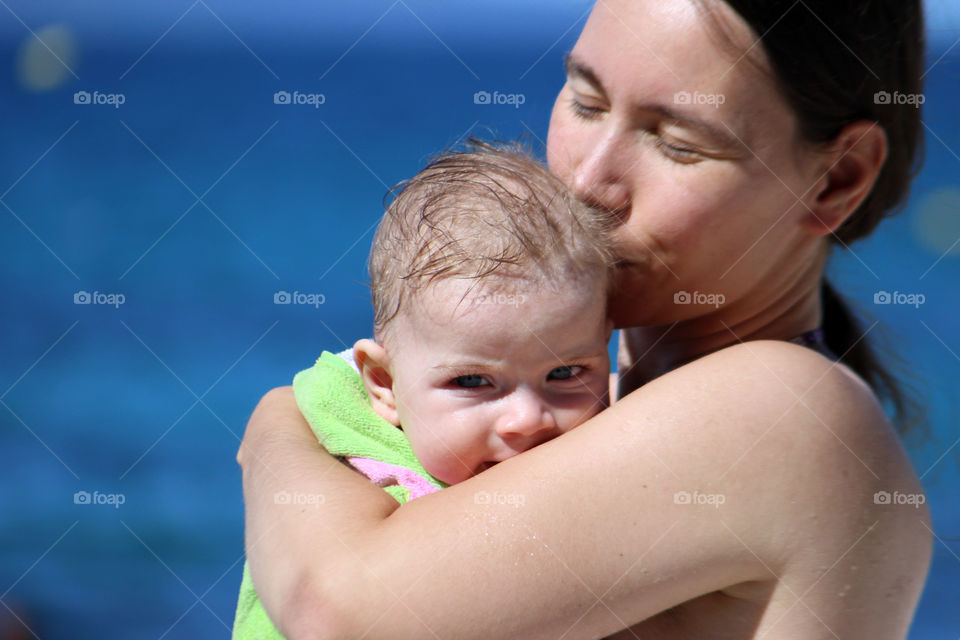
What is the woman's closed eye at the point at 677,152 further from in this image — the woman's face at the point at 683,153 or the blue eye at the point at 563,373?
the blue eye at the point at 563,373

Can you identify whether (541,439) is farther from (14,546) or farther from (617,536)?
(14,546)

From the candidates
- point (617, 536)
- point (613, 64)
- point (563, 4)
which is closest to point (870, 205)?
point (613, 64)

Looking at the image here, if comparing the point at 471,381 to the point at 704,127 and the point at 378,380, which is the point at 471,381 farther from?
the point at 704,127

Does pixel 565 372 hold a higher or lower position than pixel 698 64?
lower

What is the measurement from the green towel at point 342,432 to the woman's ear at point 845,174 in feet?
2.54

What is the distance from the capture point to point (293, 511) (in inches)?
50.8

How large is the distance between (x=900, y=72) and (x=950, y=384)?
21.0 ft

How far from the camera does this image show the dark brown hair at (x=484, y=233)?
1357 mm

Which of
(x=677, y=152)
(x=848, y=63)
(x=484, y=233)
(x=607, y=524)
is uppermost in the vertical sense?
(x=848, y=63)

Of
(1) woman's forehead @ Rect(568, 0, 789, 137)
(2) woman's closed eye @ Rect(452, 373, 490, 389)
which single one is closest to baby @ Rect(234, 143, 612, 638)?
(2) woman's closed eye @ Rect(452, 373, 490, 389)

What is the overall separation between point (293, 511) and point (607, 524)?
463 millimetres

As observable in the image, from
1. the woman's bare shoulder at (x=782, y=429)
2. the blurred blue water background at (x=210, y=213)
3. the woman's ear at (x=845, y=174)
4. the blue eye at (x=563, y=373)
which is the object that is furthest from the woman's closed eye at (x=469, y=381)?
the blurred blue water background at (x=210, y=213)


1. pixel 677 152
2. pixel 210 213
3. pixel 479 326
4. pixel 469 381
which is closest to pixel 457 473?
pixel 469 381

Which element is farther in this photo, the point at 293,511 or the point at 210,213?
the point at 210,213
